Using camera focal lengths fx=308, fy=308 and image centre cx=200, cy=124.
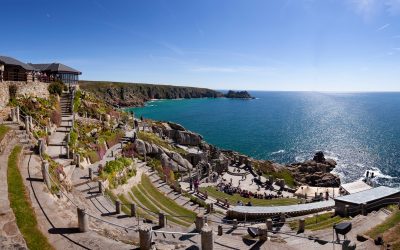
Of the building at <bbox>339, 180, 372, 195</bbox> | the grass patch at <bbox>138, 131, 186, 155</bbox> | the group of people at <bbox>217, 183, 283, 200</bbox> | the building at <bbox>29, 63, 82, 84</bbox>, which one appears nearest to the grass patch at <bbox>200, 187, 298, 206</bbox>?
the group of people at <bbox>217, 183, 283, 200</bbox>

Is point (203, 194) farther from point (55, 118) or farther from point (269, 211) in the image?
point (55, 118)

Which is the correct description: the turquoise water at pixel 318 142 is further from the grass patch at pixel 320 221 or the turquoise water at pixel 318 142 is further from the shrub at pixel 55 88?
the shrub at pixel 55 88

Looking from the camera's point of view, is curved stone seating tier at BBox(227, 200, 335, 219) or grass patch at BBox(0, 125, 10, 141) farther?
curved stone seating tier at BBox(227, 200, 335, 219)

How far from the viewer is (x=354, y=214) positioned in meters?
24.4

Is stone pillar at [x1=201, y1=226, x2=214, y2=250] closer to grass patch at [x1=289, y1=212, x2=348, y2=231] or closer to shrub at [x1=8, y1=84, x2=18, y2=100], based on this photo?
grass patch at [x1=289, y1=212, x2=348, y2=231]

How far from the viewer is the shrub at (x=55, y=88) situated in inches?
1933

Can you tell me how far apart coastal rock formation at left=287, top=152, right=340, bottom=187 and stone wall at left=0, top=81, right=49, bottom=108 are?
49619mm

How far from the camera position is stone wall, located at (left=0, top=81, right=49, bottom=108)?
35375 mm

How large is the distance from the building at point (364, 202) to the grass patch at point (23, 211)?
2141 cm

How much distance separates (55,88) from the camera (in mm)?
49938

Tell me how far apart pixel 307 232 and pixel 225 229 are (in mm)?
5732

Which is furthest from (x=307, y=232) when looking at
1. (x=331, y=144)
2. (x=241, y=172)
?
(x=331, y=144)

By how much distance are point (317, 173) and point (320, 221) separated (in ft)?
151

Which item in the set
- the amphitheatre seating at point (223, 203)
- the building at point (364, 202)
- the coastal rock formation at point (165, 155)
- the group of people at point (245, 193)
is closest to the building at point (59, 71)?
the coastal rock formation at point (165, 155)
